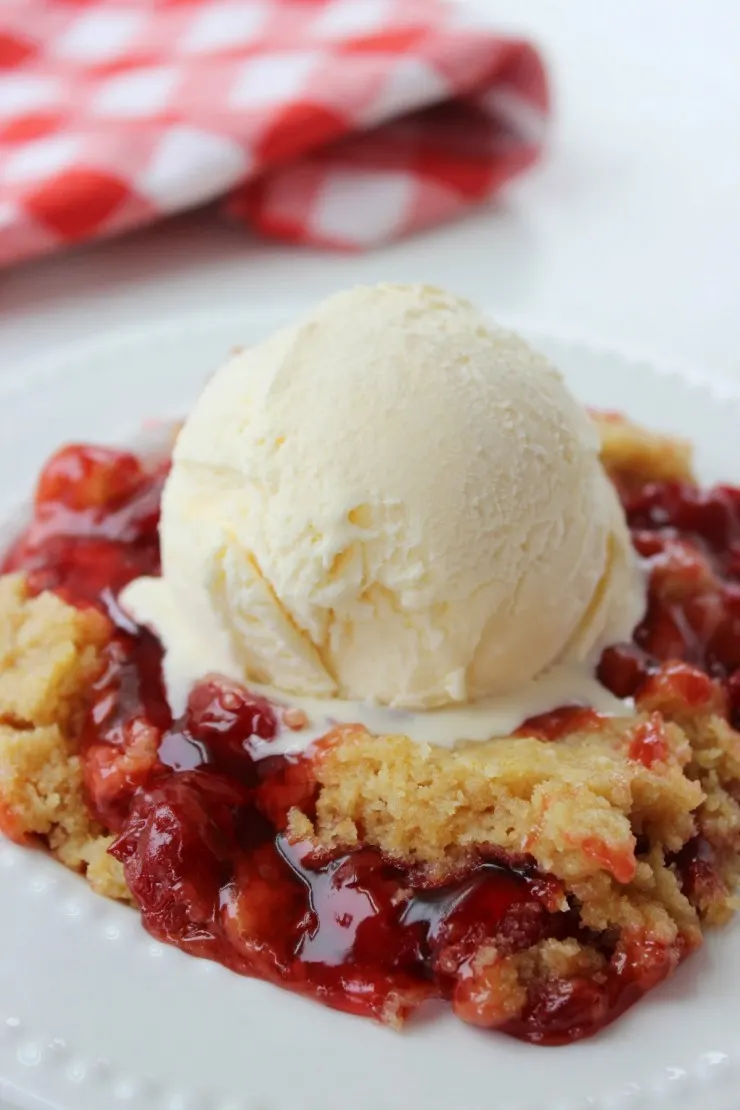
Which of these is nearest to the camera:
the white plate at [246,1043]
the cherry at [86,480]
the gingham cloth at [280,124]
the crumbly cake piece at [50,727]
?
the white plate at [246,1043]

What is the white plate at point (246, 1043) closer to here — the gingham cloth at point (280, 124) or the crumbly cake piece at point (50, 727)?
the crumbly cake piece at point (50, 727)

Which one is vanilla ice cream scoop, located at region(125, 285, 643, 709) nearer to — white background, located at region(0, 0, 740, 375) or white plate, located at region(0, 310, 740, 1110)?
white plate, located at region(0, 310, 740, 1110)

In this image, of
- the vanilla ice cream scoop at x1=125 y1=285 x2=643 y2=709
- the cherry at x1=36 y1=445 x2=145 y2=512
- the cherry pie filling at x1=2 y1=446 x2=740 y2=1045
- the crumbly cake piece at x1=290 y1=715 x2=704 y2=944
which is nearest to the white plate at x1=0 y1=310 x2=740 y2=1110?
the cherry pie filling at x1=2 y1=446 x2=740 y2=1045

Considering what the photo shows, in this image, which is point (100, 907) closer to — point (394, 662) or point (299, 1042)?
point (299, 1042)

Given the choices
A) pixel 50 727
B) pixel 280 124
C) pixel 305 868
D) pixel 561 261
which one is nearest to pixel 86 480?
pixel 50 727

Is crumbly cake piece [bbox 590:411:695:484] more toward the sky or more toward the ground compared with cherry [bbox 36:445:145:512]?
more toward the ground

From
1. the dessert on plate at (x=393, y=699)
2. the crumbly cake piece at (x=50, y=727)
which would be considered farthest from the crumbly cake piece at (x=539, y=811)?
the crumbly cake piece at (x=50, y=727)

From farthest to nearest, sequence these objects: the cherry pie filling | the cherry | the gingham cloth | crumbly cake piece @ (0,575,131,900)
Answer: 1. the gingham cloth
2. the cherry
3. crumbly cake piece @ (0,575,131,900)
4. the cherry pie filling

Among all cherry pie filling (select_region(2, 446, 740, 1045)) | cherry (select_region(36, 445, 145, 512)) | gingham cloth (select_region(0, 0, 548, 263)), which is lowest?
cherry pie filling (select_region(2, 446, 740, 1045))
